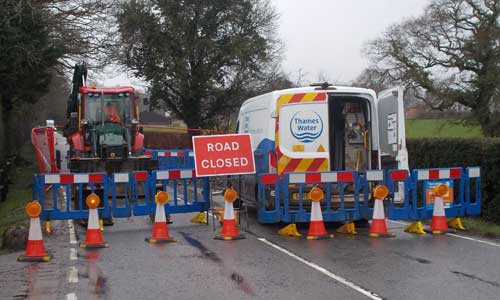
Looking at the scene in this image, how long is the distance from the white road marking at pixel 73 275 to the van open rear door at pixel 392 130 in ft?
22.2

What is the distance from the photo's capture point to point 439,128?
4756 centimetres

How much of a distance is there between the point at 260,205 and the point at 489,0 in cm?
3822

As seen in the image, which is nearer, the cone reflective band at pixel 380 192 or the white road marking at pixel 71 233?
the cone reflective band at pixel 380 192

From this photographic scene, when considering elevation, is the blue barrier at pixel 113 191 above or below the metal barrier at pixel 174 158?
below

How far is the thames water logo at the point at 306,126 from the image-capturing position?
41.5 ft

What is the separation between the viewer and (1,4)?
2227 centimetres

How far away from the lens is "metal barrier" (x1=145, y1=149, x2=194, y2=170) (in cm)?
2288

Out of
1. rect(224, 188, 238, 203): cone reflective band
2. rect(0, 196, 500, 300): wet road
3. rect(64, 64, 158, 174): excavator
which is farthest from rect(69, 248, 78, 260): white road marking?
rect(64, 64, 158, 174): excavator

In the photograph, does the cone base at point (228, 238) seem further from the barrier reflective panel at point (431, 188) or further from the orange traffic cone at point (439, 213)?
the orange traffic cone at point (439, 213)

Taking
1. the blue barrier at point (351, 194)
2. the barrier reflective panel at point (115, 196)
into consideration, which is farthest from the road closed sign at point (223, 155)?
the barrier reflective panel at point (115, 196)

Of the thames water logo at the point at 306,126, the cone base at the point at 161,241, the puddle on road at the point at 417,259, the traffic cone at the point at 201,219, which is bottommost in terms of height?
the puddle on road at the point at 417,259

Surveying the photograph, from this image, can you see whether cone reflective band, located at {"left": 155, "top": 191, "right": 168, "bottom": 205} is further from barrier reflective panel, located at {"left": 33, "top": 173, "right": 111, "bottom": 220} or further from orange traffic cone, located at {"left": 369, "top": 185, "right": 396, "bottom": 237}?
orange traffic cone, located at {"left": 369, "top": 185, "right": 396, "bottom": 237}

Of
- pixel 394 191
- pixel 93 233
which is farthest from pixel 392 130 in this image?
pixel 93 233

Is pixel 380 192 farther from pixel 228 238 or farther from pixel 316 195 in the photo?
pixel 228 238
